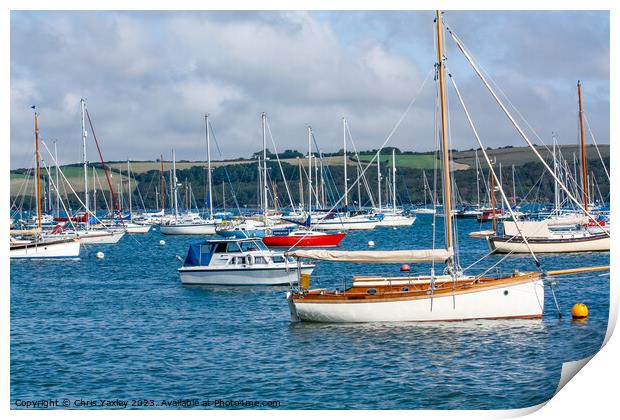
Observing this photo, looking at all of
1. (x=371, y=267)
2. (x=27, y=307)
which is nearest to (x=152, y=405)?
(x=27, y=307)

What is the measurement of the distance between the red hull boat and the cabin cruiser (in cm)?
3096

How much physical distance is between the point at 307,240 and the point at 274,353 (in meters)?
46.1

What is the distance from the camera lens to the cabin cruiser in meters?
40.0

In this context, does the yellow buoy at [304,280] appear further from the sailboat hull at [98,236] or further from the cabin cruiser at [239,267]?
the sailboat hull at [98,236]

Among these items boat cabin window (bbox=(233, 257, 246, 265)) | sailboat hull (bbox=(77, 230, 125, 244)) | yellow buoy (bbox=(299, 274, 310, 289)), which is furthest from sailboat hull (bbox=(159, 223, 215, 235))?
yellow buoy (bbox=(299, 274, 310, 289))

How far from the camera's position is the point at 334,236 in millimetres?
74062

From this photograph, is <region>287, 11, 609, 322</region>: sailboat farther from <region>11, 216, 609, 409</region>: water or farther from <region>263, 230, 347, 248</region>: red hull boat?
<region>263, 230, 347, 248</region>: red hull boat

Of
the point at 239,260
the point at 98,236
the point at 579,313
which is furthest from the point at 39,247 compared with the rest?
the point at 579,313

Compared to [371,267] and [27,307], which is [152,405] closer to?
[27,307]

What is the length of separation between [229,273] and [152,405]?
753 inches

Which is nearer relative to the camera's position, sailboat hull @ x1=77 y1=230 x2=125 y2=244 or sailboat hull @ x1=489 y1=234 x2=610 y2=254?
sailboat hull @ x1=489 y1=234 x2=610 y2=254
